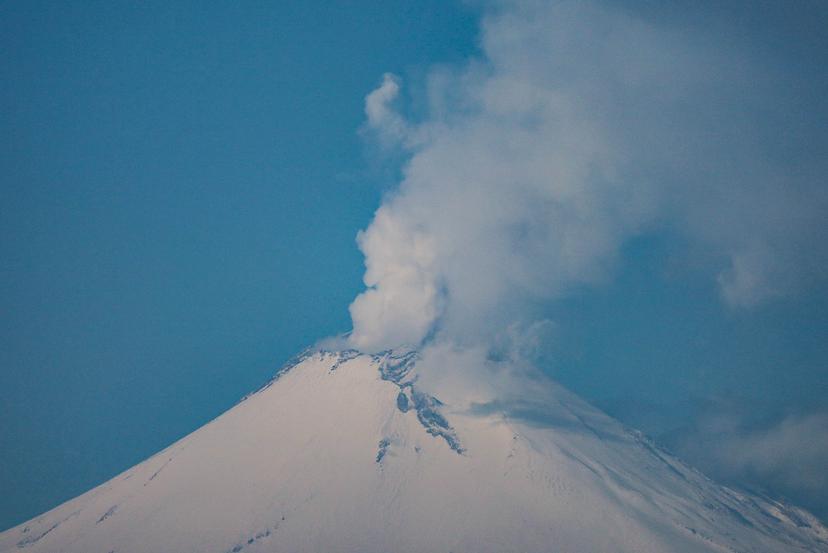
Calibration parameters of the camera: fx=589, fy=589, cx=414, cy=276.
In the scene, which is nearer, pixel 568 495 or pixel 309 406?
pixel 568 495

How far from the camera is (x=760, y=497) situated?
197875 mm

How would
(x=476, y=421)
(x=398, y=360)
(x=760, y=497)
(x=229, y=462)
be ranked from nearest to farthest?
(x=229, y=462) < (x=476, y=421) < (x=398, y=360) < (x=760, y=497)

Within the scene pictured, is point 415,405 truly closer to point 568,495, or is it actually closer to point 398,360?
point 398,360

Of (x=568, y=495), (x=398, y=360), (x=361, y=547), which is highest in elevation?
(x=398, y=360)

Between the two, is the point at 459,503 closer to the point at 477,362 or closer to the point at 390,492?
the point at 390,492

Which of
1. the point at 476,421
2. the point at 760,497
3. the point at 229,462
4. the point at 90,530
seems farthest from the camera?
the point at 760,497

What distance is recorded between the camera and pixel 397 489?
142125 mm

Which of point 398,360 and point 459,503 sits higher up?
point 398,360

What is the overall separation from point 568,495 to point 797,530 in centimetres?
9106

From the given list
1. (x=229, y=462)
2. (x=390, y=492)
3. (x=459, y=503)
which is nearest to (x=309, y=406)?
(x=229, y=462)

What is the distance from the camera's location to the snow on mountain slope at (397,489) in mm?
126812

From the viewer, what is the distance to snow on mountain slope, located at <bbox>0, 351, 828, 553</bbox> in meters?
127

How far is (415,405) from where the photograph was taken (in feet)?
557

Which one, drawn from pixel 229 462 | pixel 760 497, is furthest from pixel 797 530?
pixel 229 462
